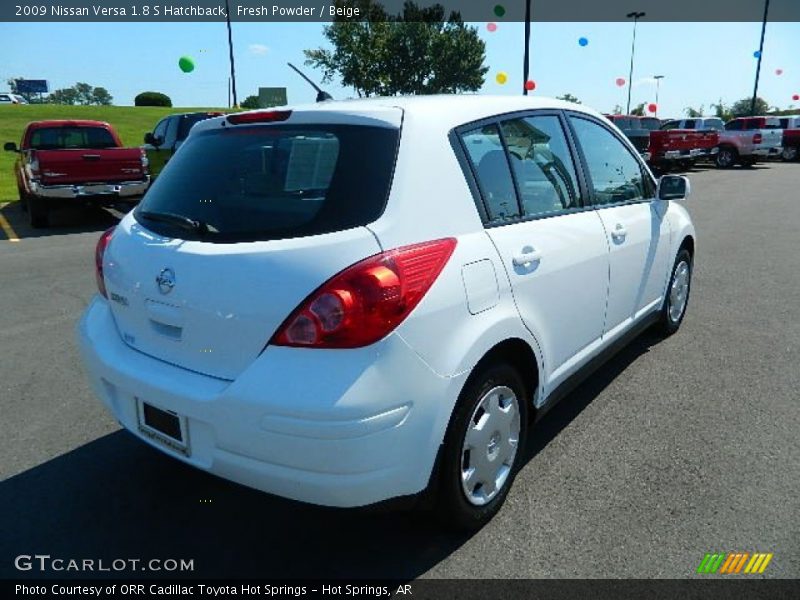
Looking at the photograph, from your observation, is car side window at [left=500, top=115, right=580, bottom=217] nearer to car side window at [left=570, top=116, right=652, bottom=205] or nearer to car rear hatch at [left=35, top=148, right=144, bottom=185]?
car side window at [left=570, top=116, right=652, bottom=205]

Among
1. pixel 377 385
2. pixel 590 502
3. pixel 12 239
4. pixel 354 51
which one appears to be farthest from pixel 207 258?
pixel 354 51

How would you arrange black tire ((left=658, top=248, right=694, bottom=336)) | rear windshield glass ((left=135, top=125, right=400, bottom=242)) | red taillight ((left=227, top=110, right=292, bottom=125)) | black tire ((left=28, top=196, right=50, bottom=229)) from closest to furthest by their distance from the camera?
1. rear windshield glass ((left=135, top=125, right=400, bottom=242))
2. red taillight ((left=227, top=110, right=292, bottom=125))
3. black tire ((left=658, top=248, right=694, bottom=336))
4. black tire ((left=28, top=196, right=50, bottom=229))

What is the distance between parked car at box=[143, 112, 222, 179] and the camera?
12906mm

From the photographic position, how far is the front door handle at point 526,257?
8.27ft

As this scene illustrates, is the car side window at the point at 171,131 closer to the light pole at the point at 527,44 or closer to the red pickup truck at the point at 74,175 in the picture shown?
the red pickup truck at the point at 74,175

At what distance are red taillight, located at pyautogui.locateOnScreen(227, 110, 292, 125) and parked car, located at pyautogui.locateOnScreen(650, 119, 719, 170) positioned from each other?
2039cm

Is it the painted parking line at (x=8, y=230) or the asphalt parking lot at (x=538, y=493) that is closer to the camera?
the asphalt parking lot at (x=538, y=493)

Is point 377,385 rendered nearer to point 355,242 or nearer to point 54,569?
point 355,242

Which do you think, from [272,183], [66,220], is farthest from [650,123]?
[272,183]

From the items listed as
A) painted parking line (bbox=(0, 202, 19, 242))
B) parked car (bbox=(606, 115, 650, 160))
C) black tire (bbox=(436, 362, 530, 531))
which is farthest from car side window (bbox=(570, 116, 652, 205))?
parked car (bbox=(606, 115, 650, 160))

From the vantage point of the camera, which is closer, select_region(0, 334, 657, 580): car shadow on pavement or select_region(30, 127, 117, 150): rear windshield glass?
select_region(0, 334, 657, 580): car shadow on pavement

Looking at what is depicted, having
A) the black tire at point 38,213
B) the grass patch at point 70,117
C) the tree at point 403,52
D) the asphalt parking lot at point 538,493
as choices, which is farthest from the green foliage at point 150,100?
the asphalt parking lot at point 538,493

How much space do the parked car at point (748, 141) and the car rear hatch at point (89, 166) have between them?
23072mm

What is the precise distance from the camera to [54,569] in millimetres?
2361
